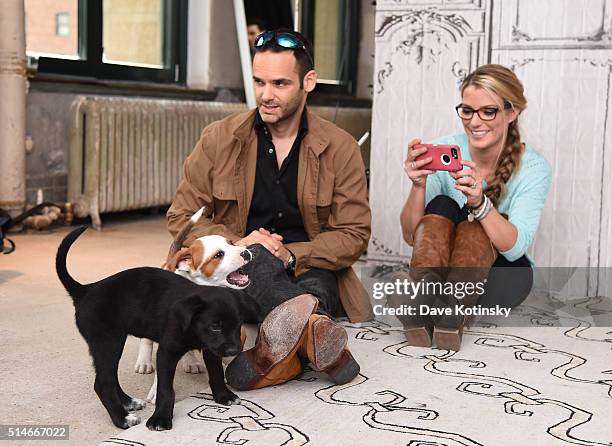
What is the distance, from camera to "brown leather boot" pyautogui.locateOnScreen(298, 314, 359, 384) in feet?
6.86

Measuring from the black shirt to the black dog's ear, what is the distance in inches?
36.4

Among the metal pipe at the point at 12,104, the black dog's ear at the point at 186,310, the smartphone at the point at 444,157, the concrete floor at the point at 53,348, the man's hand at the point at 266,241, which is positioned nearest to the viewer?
the black dog's ear at the point at 186,310

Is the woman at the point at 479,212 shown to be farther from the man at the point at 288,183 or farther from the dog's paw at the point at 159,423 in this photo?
the dog's paw at the point at 159,423

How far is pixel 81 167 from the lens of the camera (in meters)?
5.02

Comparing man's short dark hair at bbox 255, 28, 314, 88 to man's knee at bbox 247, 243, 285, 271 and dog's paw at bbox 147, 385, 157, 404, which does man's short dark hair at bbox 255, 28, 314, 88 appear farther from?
dog's paw at bbox 147, 385, 157, 404

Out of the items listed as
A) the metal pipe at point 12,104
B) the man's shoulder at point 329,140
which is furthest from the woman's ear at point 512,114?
the metal pipe at point 12,104

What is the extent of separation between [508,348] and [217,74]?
414cm

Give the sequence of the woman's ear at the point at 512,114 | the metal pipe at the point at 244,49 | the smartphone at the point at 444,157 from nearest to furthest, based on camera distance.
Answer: the smartphone at the point at 444,157, the woman's ear at the point at 512,114, the metal pipe at the point at 244,49

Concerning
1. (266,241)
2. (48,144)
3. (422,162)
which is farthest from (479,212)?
(48,144)

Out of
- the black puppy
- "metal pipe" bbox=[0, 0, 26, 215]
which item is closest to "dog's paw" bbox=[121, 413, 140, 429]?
the black puppy

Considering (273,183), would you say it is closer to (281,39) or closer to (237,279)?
(281,39)

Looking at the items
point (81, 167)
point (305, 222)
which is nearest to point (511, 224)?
point (305, 222)

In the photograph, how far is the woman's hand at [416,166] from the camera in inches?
105

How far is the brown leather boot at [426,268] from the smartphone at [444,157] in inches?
7.3
